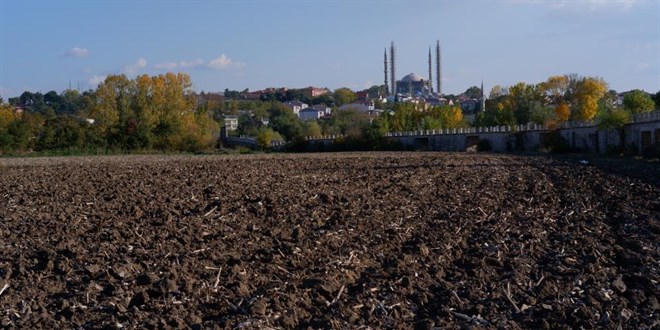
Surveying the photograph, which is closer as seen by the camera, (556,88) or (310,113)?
(556,88)

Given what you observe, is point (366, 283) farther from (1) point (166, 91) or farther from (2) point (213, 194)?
(1) point (166, 91)

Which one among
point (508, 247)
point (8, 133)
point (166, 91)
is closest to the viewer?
point (508, 247)

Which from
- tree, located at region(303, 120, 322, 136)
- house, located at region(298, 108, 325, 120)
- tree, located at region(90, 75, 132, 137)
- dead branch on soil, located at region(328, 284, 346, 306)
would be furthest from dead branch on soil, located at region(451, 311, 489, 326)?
house, located at region(298, 108, 325, 120)

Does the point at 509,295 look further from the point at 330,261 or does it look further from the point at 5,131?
the point at 5,131

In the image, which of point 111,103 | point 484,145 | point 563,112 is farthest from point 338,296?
point 563,112

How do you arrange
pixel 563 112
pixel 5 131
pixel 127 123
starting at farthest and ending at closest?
pixel 563 112 < pixel 127 123 < pixel 5 131

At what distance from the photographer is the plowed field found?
7578 millimetres

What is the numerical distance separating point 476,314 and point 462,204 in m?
8.85

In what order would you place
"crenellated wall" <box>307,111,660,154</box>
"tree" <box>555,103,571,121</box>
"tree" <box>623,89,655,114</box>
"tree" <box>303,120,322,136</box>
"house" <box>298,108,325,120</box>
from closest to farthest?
"crenellated wall" <box>307,111,660,154</box> < "tree" <box>623,89,655,114</box> < "tree" <box>555,103,571,121</box> < "tree" <box>303,120,322,136</box> < "house" <box>298,108,325,120</box>

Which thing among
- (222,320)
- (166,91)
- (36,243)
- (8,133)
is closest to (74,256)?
(36,243)

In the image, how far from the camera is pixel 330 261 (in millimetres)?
9969

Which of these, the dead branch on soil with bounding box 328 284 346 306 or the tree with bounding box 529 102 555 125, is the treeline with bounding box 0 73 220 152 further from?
the dead branch on soil with bounding box 328 284 346 306

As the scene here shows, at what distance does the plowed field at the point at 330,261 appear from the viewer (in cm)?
758

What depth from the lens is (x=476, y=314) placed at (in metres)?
7.64
